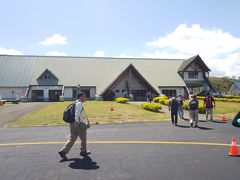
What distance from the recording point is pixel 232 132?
12.8 meters

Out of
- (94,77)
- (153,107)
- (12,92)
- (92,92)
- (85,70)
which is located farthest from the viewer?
(85,70)

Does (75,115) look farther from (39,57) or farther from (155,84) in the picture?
(39,57)

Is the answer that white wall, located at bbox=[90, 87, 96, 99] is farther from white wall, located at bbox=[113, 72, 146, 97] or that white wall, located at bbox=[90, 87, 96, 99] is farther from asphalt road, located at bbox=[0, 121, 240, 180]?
A: asphalt road, located at bbox=[0, 121, 240, 180]

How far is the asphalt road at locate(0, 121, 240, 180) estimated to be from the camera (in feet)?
21.9

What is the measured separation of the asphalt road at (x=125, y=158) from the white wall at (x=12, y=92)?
2928 cm

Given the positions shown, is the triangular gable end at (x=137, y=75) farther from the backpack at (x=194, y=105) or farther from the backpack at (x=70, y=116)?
the backpack at (x=70, y=116)

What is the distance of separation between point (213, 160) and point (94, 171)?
351 cm

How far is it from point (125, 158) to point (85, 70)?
123ft

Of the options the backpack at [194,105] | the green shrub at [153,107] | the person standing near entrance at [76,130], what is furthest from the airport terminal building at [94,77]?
the person standing near entrance at [76,130]

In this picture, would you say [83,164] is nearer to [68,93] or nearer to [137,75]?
[137,75]

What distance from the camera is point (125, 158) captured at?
26.5ft

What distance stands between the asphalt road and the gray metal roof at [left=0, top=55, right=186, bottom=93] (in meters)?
29.0

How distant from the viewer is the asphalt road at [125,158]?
668 centimetres

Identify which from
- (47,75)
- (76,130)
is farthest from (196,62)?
(76,130)
